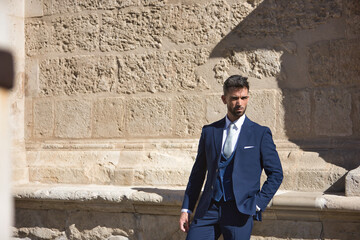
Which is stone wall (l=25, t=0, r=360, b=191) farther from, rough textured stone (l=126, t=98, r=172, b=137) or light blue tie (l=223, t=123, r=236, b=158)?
light blue tie (l=223, t=123, r=236, b=158)

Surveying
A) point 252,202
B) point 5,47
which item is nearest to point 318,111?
point 252,202

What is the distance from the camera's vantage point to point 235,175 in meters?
3.37

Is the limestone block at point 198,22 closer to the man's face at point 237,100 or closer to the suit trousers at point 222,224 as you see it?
the man's face at point 237,100

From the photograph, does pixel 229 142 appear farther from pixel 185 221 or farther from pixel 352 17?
pixel 352 17

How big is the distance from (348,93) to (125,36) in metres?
2.09

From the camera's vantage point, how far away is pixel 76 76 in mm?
5539

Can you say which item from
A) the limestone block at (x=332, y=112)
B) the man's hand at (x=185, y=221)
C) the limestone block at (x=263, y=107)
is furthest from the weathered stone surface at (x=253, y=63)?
the man's hand at (x=185, y=221)

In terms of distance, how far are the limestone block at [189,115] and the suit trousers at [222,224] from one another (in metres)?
1.67

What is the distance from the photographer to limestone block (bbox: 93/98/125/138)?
532 centimetres

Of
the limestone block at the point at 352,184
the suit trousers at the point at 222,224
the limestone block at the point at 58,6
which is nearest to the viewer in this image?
the suit trousers at the point at 222,224

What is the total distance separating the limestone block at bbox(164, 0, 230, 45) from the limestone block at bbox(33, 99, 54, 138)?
1.38m

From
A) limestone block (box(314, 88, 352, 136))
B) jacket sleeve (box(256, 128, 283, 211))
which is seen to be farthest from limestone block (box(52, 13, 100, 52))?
jacket sleeve (box(256, 128, 283, 211))

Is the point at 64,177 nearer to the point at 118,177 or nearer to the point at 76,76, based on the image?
the point at 118,177

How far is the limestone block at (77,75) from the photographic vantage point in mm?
5422
